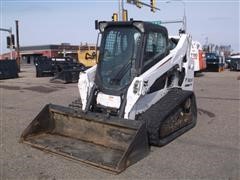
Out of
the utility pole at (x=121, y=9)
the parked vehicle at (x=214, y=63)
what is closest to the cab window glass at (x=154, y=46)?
the utility pole at (x=121, y=9)

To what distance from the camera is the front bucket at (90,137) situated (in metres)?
5.90

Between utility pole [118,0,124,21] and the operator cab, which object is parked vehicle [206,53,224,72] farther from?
the operator cab

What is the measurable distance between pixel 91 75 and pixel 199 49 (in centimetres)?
1739

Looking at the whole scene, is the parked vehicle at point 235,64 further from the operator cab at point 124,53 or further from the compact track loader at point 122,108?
the operator cab at point 124,53

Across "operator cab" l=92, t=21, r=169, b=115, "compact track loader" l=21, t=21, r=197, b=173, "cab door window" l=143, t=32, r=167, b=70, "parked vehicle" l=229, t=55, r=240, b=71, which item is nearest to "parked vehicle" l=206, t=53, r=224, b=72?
"parked vehicle" l=229, t=55, r=240, b=71

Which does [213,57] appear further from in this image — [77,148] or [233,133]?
[77,148]

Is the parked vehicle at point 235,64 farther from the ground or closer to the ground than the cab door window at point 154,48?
closer to the ground

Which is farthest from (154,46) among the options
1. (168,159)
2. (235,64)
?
(235,64)

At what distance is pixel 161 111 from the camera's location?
23.6 feet

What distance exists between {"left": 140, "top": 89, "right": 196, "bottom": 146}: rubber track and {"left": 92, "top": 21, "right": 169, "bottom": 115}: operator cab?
24.5 inches

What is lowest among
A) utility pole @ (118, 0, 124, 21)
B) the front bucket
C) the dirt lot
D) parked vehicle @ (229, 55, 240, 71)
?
the dirt lot

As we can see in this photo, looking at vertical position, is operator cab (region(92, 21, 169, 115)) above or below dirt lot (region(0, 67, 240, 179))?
above

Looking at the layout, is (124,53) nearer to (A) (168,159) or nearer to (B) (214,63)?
(A) (168,159)

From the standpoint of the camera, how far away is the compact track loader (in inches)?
247
